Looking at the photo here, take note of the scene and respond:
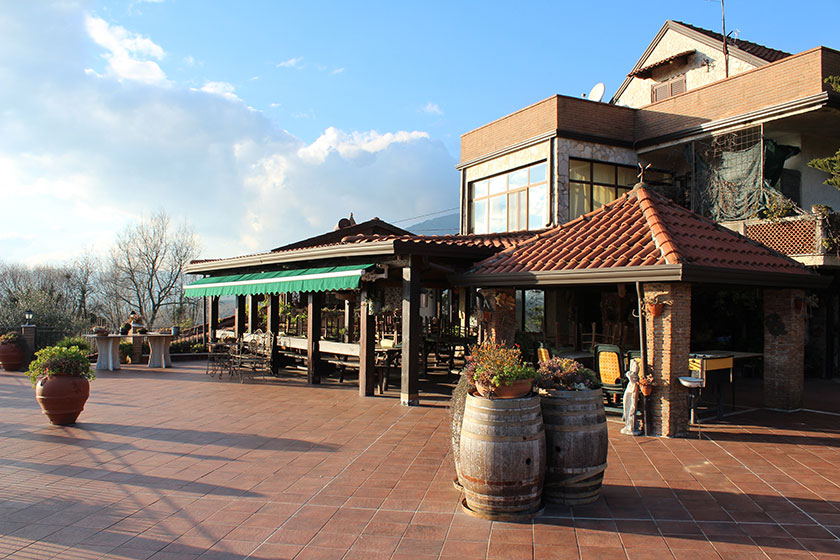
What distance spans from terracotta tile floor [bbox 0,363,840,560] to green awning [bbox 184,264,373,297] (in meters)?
2.72

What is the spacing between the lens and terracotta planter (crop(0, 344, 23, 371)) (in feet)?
51.9

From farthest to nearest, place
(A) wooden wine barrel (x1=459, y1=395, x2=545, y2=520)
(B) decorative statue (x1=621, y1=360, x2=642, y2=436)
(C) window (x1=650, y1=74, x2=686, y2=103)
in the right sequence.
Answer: (C) window (x1=650, y1=74, x2=686, y2=103), (B) decorative statue (x1=621, y1=360, x2=642, y2=436), (A) wooden wine barrel (x1=459, y1=395, x2=545, y2=520)

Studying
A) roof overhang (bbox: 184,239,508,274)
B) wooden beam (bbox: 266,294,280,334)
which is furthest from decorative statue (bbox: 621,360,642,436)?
wooden beam (bbox: 266,294,280,334)

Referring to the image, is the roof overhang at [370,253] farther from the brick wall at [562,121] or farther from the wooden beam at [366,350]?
the brick wall at [562,121]

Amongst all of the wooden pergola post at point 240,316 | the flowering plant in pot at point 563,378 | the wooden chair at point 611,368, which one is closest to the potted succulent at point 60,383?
the flowering plant in pot at point 563,378

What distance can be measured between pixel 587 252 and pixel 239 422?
606 cm

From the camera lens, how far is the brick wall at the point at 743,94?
12016mm

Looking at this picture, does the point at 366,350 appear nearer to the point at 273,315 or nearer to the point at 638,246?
the point at 638,246

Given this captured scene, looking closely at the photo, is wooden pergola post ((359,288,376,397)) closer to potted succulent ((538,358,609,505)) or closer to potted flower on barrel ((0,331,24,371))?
potted succulent ((538,358,609,505))

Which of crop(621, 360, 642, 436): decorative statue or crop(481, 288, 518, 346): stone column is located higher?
crop(481, 288, 518, 346): stone column

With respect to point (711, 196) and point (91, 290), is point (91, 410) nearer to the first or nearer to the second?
point (711, 196)

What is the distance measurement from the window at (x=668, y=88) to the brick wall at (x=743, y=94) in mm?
4964

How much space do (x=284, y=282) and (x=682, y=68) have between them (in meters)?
15.7

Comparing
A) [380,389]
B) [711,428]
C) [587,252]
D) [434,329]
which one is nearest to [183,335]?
[434,329]
